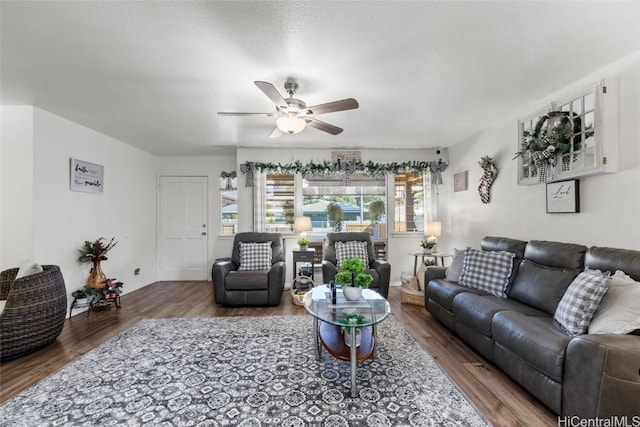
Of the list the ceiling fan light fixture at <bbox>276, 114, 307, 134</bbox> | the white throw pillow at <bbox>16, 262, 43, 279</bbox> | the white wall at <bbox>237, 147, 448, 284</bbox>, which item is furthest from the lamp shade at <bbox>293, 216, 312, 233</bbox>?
the white throw pillow at <bbox>16, 262, 43, 279</bbox>

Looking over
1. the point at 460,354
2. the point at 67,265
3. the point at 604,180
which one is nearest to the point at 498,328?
the point at 460,354

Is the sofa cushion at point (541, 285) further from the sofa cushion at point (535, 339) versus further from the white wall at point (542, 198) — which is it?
the white wall at point (542, 198)

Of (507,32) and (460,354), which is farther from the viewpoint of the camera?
(460,354)

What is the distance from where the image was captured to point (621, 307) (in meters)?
1.75

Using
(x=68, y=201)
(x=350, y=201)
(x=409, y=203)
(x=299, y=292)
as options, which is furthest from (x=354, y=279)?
(x=68, y=201)

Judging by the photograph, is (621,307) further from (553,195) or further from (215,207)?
(215,207)

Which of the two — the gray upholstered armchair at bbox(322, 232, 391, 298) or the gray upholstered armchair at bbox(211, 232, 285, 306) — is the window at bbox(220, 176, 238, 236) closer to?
the gray upholstered armchair at bbox(211, 232, 285, 306)

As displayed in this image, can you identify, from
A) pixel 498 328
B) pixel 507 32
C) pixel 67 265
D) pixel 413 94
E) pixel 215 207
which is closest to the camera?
pixel 507 32

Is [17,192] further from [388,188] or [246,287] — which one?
[388,188]

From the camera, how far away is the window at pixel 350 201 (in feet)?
17.3

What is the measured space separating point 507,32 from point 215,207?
16.9 ft

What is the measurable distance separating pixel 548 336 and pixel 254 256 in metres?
3.59

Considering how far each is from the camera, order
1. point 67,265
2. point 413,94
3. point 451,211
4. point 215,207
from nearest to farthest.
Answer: point 413,94 < point 67,265 < point 451,211 < point 215,207

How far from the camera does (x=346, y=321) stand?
2.08m
